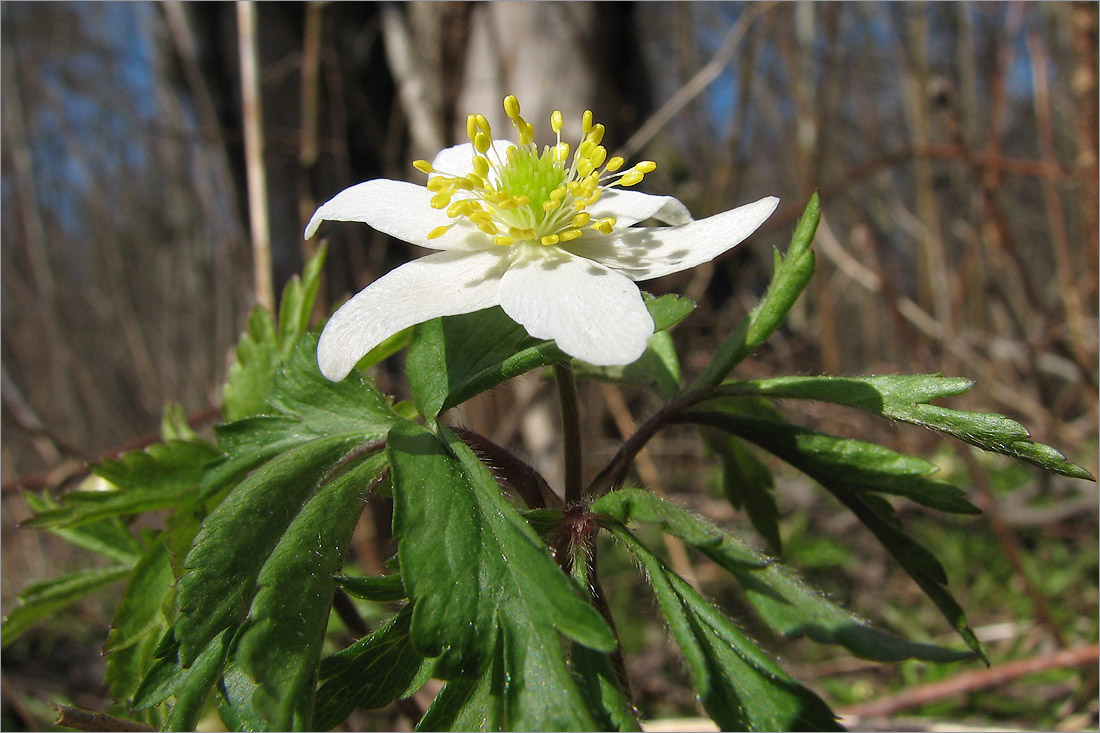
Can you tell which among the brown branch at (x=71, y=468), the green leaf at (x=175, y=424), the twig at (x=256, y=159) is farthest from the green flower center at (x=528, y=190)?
the twig at (x=256, y=159)

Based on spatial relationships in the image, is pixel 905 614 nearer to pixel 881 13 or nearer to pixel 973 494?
pixel 973 494

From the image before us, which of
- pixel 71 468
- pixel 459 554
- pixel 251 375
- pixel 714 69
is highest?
pixel 714 69

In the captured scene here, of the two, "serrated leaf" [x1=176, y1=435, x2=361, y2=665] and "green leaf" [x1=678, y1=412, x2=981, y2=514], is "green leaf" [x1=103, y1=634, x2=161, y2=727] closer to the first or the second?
"serrated leaf" [x1=176, y1=435, x2=361, y2=665]

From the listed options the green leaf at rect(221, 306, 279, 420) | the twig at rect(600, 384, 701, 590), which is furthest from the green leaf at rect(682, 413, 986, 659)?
the twig at rect(600, 384, 701, 590)

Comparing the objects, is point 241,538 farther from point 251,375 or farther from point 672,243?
point 672,243

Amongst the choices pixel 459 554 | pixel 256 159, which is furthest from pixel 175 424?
pixel 256 159

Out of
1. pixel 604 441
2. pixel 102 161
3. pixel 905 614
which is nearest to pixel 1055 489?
pixel 905 614
